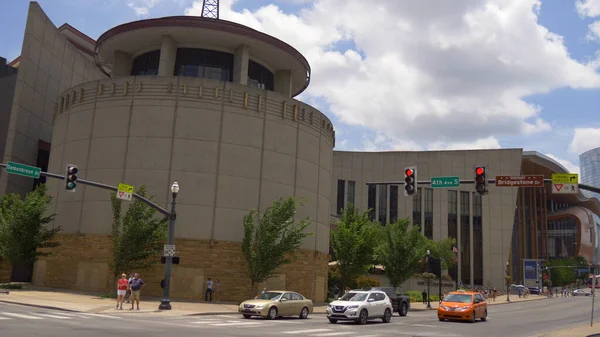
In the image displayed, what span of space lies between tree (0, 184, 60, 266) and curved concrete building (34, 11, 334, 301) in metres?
2.01

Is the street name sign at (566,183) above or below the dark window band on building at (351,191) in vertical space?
below

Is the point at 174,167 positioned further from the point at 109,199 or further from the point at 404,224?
the point at 404,224

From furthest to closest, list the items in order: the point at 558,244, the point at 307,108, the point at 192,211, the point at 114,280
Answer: the point at 558,244
the point at 307,108
the point at 192,211
the point at 114,280

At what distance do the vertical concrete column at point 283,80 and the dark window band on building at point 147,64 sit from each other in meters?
10.8

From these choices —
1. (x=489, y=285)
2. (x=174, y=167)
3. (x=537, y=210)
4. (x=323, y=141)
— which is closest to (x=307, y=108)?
(x=323, y=141)

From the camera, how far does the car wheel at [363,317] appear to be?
2573 cm

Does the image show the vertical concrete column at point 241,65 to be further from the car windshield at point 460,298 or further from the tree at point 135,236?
the car windshield at point 460,298

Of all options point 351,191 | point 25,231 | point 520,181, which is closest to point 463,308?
point 520,181

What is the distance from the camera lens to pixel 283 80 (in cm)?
5091

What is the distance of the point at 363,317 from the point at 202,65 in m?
27.4

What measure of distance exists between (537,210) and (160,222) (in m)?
117

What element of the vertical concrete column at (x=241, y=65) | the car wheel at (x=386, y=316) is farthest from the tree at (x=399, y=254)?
the car wheel at (x=386, y=316)

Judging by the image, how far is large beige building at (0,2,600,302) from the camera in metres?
38.8

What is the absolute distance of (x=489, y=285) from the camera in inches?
3686
